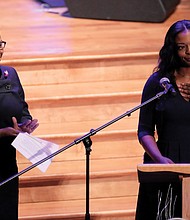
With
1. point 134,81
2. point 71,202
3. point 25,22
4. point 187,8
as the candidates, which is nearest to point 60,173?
point 71,202

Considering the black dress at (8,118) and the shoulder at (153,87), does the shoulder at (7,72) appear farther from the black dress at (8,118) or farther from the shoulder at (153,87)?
the shoulder at (153,87)

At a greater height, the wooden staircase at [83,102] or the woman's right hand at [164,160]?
the woman's right hand at [164,160]

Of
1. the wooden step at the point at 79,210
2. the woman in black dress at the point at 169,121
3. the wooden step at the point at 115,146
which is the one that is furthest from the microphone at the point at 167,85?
the wooden step at the point at 115,146

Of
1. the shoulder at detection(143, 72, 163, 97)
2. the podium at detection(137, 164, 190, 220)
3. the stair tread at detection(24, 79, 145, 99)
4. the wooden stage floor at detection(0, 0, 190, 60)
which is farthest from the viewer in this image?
the wooden stage floor at detection(0, 0, 190, 60)

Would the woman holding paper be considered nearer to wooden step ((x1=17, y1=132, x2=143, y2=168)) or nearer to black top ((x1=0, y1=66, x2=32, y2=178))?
black top ((x1=0, y1=66, x2=32, y2=178))

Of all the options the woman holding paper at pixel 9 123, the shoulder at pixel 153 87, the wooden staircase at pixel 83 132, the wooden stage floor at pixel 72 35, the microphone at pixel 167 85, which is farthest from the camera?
the wooden stage floor at pixel 72 35

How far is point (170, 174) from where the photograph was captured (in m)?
3.18

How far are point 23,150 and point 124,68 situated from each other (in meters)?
2.25

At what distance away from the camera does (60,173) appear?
5.02m

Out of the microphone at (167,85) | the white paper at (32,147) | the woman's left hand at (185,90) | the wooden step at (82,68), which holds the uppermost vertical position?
the microphone at (167,85)

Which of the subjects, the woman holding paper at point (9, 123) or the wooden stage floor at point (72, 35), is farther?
the wooden stage floor at point (72, 35)

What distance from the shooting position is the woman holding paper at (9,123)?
3.78 metres

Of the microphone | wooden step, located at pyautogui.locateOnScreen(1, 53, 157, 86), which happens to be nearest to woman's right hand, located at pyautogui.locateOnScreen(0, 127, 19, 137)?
the microphone

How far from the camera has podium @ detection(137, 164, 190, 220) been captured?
3154mm
